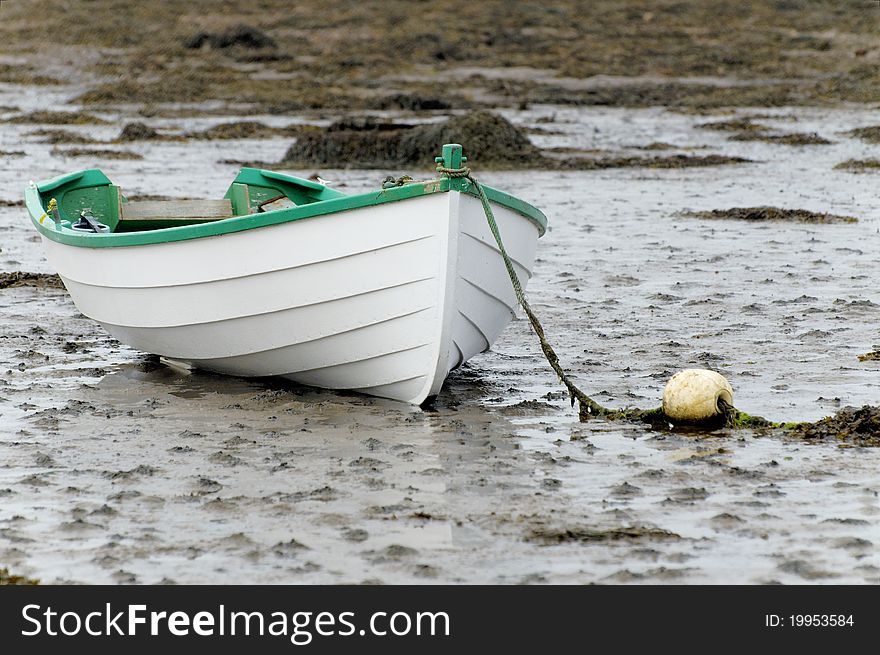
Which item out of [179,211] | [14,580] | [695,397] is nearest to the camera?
[14,580]

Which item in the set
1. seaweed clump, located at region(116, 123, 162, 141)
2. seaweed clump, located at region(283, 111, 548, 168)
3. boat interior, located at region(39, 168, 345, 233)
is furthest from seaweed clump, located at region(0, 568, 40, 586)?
seaweed clump, located at region(116, 123, 162, 141)

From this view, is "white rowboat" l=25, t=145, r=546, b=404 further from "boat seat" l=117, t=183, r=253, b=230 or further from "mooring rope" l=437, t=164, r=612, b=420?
"boat seat" l=117, t=183, r=253, b=230

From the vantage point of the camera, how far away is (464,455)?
750 centimetres

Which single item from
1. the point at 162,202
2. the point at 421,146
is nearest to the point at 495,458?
the point at 162,202

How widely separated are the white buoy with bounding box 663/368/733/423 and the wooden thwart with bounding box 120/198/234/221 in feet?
13.7

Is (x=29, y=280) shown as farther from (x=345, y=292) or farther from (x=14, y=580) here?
(x=14, y=580)

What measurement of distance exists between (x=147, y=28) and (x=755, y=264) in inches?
1390

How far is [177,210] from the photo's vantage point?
1077cm

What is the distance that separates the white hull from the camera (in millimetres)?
7934

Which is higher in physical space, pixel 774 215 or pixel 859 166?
pixel 859 166

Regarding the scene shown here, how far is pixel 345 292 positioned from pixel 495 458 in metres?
1.37

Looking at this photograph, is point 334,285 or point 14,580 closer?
point 14,580

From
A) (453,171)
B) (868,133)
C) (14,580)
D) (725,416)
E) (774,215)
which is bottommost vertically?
(14,580)

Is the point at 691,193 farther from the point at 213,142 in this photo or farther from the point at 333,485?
the point at 333,485
